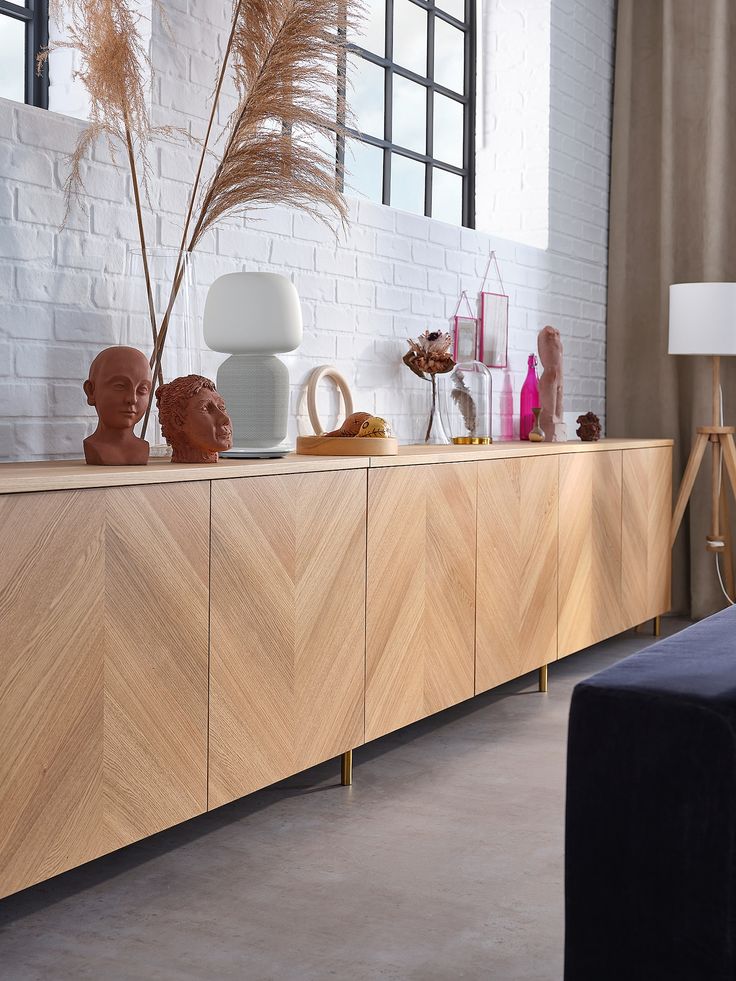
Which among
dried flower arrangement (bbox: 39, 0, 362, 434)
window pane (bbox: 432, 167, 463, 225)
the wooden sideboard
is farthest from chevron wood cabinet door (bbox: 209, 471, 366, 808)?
window pane (bbox: 432, 167, 463, 225)

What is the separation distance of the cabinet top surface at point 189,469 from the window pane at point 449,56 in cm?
198

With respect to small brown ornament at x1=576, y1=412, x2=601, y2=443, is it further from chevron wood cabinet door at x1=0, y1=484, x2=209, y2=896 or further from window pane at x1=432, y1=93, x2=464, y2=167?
chevron wood cabinet door at x1=0, y1=484, x2=209, y2=896

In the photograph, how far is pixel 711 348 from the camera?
4.70 m

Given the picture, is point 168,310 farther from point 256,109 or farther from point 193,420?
point 256,109

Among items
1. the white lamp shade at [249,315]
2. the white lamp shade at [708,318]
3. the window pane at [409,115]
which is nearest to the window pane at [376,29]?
the window pane at [409,115]

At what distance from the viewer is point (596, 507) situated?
414cm

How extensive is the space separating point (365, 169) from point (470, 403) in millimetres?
952

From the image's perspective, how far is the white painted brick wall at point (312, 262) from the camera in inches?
98.3

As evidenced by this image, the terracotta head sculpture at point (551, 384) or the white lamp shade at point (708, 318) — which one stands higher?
the white lamp shade at point (708, 318)

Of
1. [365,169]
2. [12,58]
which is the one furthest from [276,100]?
[365,169]

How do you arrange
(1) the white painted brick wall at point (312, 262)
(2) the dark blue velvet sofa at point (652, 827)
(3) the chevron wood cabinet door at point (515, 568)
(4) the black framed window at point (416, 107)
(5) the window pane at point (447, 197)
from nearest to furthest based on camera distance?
(2) the dark blue velvet sofa at point (652, 827) → (1) the white painted brick wall at point (312, 262) → (3) the chevron wood cabinet door at point (515, 568) → (4) the black framed window at point (416, 107) → (5) the window pane at point (447, 197)

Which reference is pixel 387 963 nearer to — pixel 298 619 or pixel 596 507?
pixel 298 619

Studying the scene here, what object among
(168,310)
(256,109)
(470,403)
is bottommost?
(470,403)

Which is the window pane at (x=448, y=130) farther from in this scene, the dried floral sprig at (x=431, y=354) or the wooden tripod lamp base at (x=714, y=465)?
the wooden tripod lamp base at (x=714, y=465)
